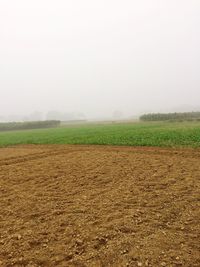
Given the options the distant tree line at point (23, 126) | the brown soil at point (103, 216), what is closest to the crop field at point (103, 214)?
the brown soil at point (103, 216)

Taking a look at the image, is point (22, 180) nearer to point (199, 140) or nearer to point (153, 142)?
point (153, 142)

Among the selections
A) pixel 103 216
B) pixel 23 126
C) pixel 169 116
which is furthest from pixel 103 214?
pixel 23 126

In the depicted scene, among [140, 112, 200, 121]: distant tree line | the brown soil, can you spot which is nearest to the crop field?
the brown soil

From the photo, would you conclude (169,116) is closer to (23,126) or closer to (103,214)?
(23,126)

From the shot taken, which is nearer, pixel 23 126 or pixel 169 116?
pixel 169 116

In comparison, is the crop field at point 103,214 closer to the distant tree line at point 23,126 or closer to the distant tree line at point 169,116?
the distant tree line at point 169,116

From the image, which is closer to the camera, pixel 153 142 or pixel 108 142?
pixel 153 142

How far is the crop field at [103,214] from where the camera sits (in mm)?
5055

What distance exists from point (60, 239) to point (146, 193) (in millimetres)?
3392

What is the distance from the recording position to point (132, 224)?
243 inches

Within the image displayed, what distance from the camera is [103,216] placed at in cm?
672

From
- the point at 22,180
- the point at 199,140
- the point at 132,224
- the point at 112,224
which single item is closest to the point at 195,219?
the point at 132,224

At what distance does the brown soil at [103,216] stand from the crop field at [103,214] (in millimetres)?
17

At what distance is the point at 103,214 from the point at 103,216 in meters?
0.14
